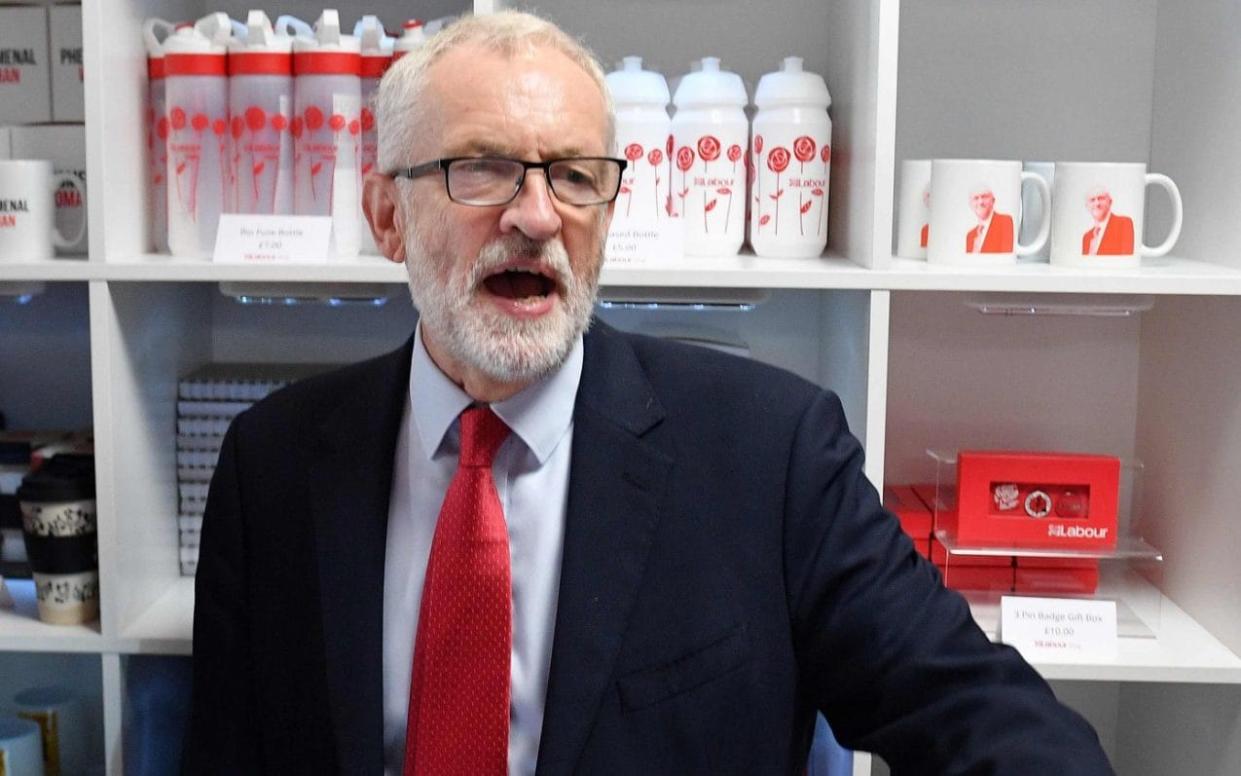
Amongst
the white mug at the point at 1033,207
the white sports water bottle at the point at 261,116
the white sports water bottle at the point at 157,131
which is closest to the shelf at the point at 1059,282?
the white mug at the point at 1033,207

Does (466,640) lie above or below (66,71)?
below

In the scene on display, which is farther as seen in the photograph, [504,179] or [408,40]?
[408,40]

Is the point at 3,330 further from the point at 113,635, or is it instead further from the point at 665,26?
the point at 665,26

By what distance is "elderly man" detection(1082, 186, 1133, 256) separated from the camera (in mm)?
1523

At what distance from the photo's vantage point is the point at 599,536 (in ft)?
4.04

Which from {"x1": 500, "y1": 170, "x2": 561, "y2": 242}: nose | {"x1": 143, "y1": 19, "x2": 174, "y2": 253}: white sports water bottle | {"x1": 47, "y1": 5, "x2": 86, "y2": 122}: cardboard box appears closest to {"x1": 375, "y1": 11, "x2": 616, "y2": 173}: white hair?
{"x1": 500, "y1": 170, "x2": 561, "y2": 242}: nose

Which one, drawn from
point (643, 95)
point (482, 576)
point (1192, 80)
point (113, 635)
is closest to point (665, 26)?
point (643, 95)

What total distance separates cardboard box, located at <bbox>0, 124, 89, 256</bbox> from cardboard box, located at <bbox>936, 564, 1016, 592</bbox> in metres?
1.13

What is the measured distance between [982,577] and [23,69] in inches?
53.0

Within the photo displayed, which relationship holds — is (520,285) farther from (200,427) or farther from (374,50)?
(200,427)

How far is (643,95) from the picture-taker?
154cm

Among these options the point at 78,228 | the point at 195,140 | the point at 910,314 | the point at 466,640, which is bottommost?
the point at 466,640

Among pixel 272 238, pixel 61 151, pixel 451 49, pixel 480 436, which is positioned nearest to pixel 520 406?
pixel 480 436

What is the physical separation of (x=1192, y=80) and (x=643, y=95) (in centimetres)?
69
